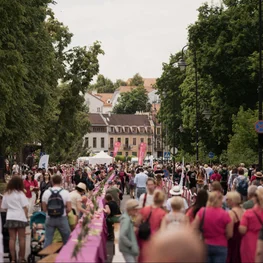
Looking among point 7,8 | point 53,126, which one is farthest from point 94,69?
point 7,8

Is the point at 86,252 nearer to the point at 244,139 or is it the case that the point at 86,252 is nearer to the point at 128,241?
the point at 128,241

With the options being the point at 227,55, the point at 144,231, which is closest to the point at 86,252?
the point at 144,231

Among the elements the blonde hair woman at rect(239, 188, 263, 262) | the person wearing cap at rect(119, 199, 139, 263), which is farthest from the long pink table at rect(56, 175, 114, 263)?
the blonde hair woman at rect(239, 188, 263, 262)

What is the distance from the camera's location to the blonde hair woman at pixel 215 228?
39.1 feet

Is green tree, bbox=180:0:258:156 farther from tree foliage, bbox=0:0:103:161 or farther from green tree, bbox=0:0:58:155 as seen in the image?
green tree, bbox=0:0:58:155

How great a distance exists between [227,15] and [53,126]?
1591cm

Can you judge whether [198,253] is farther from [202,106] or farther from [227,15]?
[202,106]

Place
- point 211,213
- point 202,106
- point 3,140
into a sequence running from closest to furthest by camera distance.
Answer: point 211,213 < point 3,140 < point 202,106

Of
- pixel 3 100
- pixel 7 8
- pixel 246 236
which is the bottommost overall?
pixel 246 236

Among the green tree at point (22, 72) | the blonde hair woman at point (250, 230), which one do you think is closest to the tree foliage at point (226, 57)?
the green tree at point (22, 72)

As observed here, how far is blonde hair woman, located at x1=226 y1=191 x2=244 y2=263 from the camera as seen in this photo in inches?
516

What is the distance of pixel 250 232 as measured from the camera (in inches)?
491

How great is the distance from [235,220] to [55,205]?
11.7 feet

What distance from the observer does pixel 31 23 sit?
46.7m
